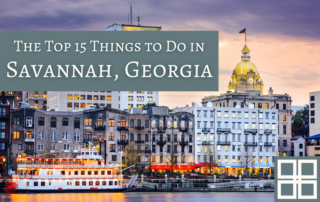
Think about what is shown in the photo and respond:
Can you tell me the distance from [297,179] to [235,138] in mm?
113933

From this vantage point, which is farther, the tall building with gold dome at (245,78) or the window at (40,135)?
the tall building with gold dome at (245,78)

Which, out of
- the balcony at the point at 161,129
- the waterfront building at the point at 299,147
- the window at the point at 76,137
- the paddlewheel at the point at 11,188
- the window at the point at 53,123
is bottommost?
the paddlewheel at the point at 11,188

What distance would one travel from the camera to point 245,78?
186 m

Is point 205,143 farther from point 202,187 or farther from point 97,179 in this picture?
point 97,179

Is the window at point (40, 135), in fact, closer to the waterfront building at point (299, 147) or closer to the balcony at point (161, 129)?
the balcony at point (161, 129)

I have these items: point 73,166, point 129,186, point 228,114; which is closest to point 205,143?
point 228,114

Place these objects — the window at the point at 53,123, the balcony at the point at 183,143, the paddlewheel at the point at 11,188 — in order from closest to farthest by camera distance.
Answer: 1. the paddlewheel at the point at 11,188
2. the window at the point at 53,123
3. the balcony at the point at 183,143

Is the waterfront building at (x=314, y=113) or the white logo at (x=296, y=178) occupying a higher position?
the waterfront building at (x=314, y=113)

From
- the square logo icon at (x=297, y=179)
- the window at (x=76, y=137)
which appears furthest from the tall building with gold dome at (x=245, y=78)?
the square logo icon at (x=297, y=179)

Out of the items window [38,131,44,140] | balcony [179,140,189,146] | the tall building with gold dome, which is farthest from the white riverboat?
the tall building with gold dome

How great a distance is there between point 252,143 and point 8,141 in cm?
6033

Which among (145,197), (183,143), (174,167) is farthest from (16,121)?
(183,143)

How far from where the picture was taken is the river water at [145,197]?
3669 inches

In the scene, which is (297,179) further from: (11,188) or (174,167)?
(174,167)
